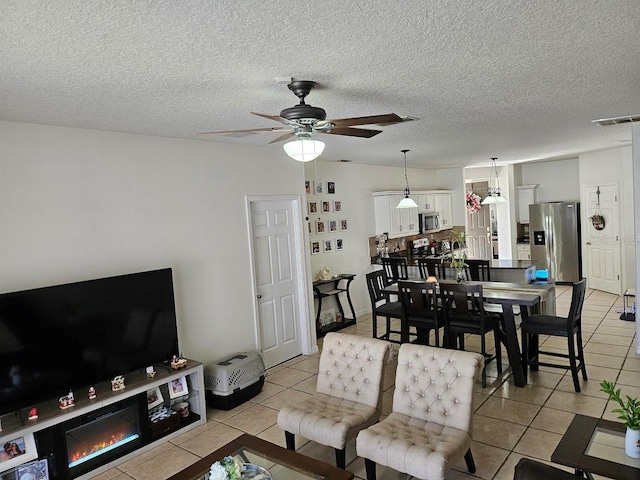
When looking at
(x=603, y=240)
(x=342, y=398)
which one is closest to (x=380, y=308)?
(x=342, y=398)

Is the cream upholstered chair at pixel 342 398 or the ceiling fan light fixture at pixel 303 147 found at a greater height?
the ceiling fan light fixture at pixel 303 147

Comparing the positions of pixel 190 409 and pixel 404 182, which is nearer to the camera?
pixel 190 409

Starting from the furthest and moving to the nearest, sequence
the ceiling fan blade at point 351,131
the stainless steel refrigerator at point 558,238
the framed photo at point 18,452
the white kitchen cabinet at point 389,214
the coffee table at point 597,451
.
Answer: the stainless steel refrigerator at point 558,238 → the white kitchen cabinet at point 389,214 → the framed photo at point 18,452 → the ceiling fan blade at point 351,131 → the coffee table at point 597,451

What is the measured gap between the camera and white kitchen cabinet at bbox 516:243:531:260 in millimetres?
9681

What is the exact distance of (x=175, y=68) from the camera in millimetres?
2355

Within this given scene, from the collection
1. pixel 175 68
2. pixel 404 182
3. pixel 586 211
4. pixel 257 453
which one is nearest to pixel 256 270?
pixel 257 453

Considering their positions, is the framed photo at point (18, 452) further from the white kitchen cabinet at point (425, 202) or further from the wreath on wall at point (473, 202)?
the wreath on wall at point (473, 202)

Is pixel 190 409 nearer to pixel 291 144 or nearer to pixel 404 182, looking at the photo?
pixel 291 144

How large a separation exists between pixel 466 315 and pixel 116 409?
3.30 metres

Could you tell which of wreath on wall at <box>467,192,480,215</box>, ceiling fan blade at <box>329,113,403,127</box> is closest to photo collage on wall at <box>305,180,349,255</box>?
ceiling fan blade at <box>329,113,403,127</box>

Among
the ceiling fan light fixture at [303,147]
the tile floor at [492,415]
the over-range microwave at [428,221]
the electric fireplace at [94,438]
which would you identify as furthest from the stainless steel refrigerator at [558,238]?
the electric fireplace at [94,438]

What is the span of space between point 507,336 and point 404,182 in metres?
4.77

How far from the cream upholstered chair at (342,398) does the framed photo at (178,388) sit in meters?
1.18

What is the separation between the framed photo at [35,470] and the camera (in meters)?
2.96
